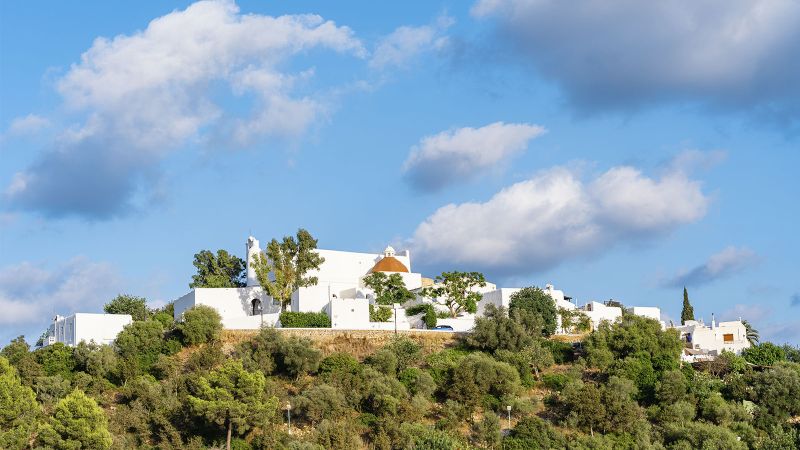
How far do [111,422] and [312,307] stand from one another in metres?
16.5

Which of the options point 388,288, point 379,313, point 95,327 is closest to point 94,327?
point 95,327

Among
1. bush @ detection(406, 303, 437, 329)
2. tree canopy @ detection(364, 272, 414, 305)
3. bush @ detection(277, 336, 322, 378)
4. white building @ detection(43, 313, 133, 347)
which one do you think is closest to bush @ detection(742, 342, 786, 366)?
bush @ detection(406, 303, 437, 329)

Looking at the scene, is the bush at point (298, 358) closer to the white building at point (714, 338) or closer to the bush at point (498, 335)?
the bush at point (498, 335)

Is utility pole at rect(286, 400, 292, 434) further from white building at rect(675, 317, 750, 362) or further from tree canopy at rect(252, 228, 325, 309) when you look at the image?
white building at rect(675, 317, 750, 362)

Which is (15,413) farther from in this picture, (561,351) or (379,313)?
(561,351)

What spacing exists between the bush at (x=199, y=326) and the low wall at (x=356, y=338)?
3.06ft

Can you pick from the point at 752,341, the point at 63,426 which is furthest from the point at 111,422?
the point at 752,341

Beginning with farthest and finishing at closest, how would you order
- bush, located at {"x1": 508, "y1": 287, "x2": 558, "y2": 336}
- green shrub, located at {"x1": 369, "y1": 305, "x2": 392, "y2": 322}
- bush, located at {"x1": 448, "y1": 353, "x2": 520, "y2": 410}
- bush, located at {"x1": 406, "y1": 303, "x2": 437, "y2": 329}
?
bush, located at {"x1": 406, "y1": 303, "x2": 437, "y2": 329} < green shrub, located at {"x1": 369, "y1": 305, "x2": 392, "y2": 322} < bush, located at {"x1": 508, "y1": 287, "x2": 558, "y2": 336} < bush, located at {"x1": 448, "y1": 353, "x2": 520, "y2": 410}

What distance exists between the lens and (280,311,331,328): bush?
61000 millimetres

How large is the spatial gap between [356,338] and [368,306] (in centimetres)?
368

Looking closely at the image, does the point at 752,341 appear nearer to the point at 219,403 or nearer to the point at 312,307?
the point at 312,307

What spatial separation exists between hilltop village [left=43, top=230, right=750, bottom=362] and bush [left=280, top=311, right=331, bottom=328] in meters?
0.06

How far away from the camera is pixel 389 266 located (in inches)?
2872

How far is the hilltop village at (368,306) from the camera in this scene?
2419 inches
